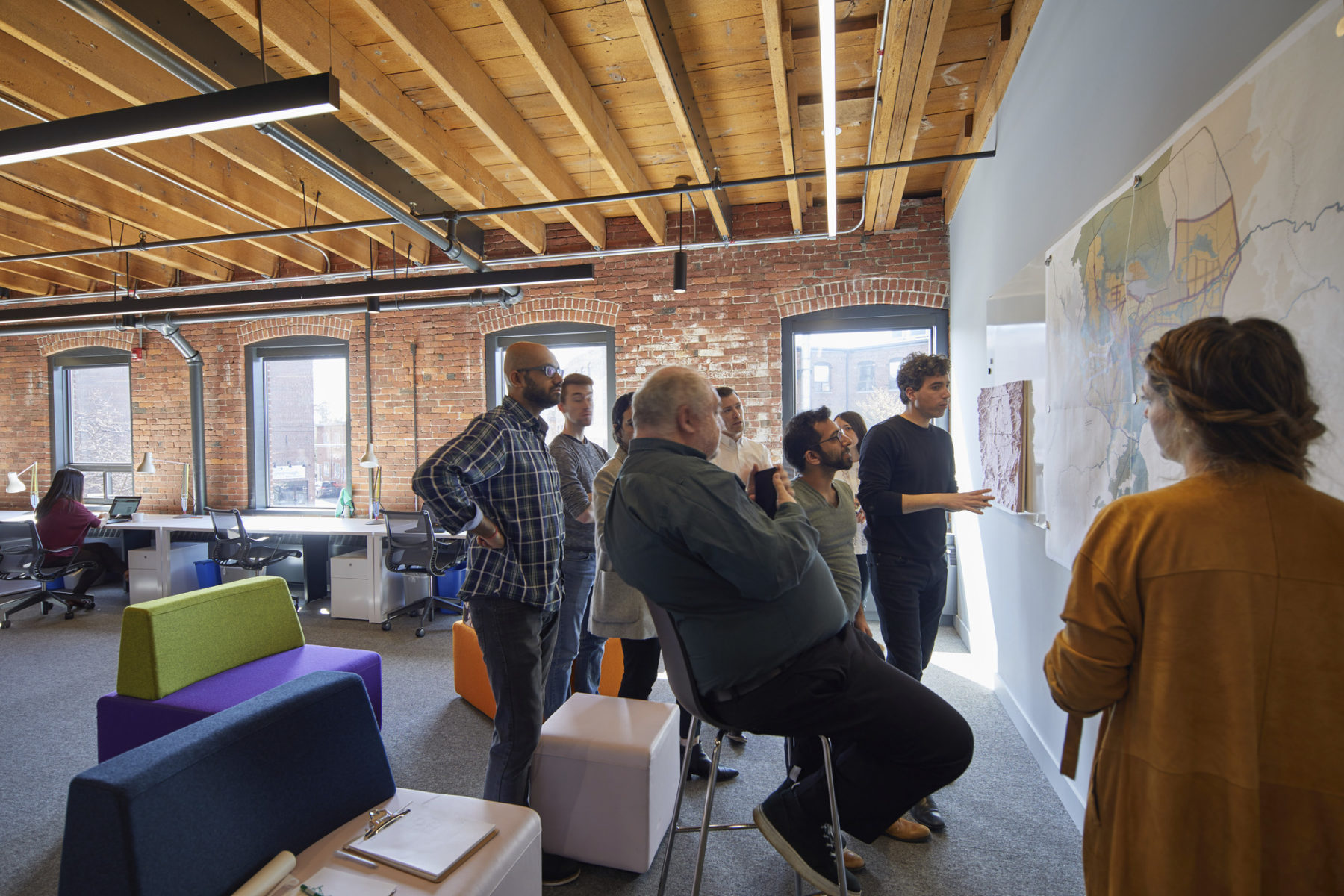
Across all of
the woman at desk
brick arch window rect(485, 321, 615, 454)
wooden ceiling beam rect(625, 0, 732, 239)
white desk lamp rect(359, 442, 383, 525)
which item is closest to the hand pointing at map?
wooden ceiling beam rect(625, 0, 732, 239)

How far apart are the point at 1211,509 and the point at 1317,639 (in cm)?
22

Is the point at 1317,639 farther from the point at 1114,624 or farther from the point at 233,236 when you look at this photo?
the point at 233,236

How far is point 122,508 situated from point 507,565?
6.85 metres

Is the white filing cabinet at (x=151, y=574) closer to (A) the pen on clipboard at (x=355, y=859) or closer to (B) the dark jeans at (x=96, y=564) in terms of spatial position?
(B) the dark jeans at (x=96, y=564)

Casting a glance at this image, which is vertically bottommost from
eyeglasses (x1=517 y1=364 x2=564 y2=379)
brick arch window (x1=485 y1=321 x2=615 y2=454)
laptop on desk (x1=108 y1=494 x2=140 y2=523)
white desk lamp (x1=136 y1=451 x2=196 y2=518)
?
laptop on desk (x1=108 y1=494 x2=140 y2=523)

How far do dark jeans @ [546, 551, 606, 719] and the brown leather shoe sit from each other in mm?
1408

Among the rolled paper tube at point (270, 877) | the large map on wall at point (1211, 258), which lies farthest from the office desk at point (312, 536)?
the large map on wall at point (1211, 258)

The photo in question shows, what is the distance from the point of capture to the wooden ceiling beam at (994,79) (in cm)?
300

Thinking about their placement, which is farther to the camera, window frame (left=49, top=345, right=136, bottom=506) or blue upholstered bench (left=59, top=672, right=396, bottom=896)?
window frame (left=49, top=345, right=136, bottom=506)

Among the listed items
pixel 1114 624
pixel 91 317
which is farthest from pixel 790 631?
pixel 91 317

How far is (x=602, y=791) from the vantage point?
2111mm

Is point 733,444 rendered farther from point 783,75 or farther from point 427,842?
point 427,842

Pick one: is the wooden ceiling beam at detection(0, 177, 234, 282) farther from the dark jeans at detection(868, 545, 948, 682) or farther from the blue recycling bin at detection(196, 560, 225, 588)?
the dark jeans at detection(868, 545, 948, 682)

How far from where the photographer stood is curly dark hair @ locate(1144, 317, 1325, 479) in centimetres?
94
